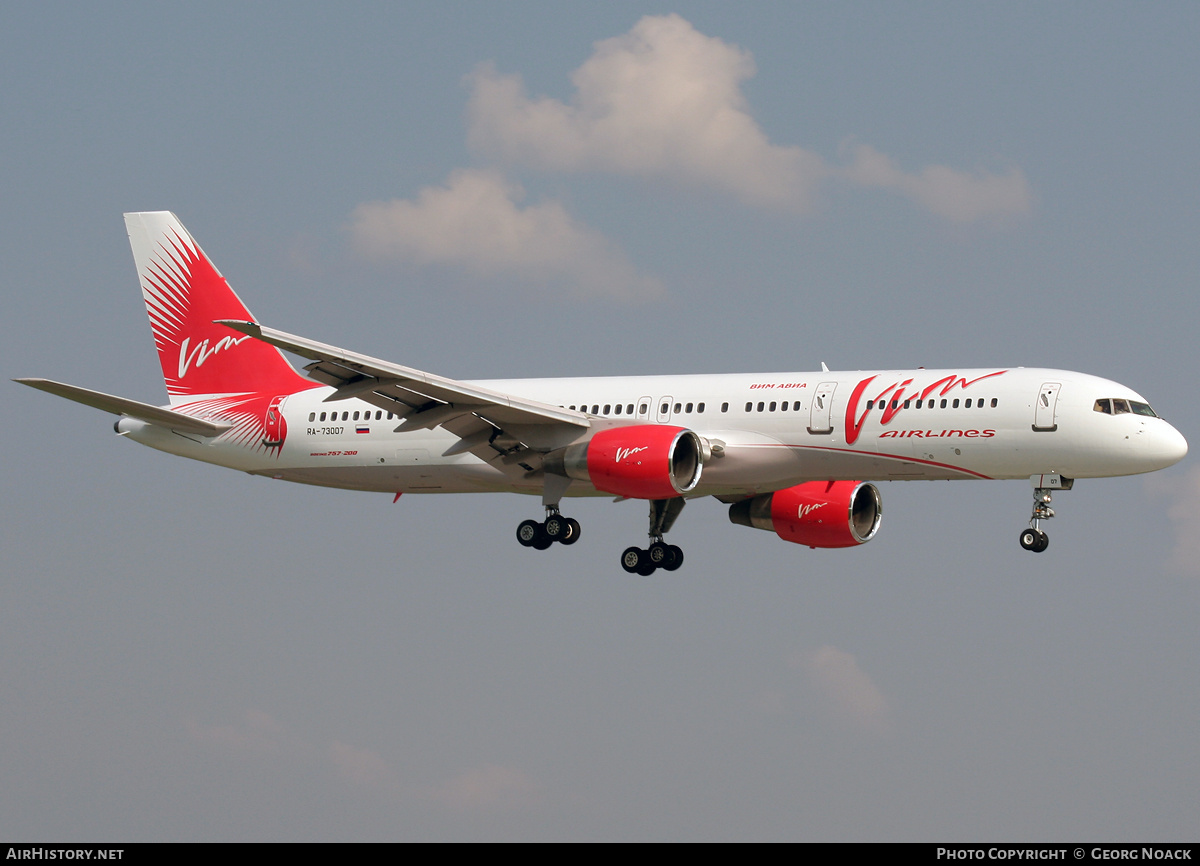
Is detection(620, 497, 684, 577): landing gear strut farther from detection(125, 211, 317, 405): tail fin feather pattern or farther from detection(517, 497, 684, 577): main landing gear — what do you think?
detection(125, 211, 317, 405): tail fin feather pattern

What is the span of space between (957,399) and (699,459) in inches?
264

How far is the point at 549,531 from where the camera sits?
4469 centimetres

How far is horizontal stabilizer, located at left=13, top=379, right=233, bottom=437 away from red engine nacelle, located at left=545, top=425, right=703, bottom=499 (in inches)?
505

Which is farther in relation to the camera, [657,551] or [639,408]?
[657,551]

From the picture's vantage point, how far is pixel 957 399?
4016 centimetres

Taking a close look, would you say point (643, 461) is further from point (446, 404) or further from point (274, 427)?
point (274, 427)

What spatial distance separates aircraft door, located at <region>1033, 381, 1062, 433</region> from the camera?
3909cm

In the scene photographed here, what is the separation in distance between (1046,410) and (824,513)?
10195mm

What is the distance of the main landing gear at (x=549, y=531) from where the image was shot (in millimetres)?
44625

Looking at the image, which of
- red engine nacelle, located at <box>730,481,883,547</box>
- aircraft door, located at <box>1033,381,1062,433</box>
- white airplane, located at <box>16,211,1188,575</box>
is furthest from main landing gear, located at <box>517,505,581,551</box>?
aircraft door, located at <box>1033,381,1062,433</box>

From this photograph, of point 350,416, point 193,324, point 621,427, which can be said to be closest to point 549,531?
point 621,427
